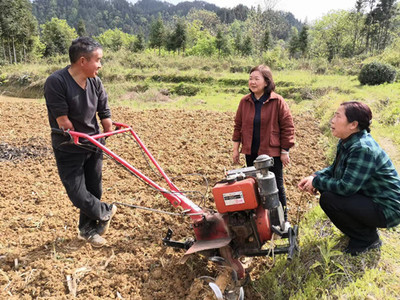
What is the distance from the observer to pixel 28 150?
5.70 m

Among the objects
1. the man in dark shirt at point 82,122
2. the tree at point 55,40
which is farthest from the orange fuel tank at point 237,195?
the tree at point 55,40

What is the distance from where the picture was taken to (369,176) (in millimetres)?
2230

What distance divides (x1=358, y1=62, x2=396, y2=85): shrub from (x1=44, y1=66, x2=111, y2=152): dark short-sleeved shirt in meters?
15.3

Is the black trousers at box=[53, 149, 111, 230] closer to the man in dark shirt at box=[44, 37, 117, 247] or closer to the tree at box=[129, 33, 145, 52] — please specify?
the man in dark shirt at box=[44, 37, 117, 247]

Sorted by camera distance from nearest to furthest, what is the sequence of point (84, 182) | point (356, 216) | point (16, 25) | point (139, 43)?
point (356, 216), point (84, 182), point (16, 25), point (139, 43)

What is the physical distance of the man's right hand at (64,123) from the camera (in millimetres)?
2582

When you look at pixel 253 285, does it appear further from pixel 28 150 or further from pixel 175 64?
pixel 175 64

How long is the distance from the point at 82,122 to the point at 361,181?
7.93 ft

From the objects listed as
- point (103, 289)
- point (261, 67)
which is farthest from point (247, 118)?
point (103, 289)

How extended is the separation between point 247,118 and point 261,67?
0.53m

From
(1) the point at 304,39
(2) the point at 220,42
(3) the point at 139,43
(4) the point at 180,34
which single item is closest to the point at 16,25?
(3) the point at 139,43

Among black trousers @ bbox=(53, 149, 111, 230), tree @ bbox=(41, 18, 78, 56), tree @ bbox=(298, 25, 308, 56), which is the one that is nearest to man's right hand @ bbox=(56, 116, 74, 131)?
black trousers @ bbox=(53, 149, 111, 230)

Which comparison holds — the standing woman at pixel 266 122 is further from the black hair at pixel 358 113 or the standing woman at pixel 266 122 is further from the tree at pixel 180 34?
the tree at pixel 180 34

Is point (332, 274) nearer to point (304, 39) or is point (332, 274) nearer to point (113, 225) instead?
point (113, 225)
